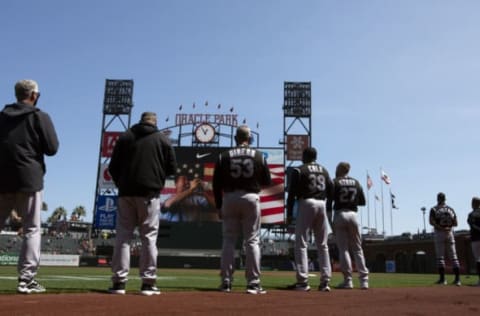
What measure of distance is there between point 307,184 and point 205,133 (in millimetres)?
33322

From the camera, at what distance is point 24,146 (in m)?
4.40

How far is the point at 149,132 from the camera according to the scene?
5027 millimetres

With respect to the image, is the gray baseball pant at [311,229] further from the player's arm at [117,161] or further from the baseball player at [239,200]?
the player's arm at [117,161]

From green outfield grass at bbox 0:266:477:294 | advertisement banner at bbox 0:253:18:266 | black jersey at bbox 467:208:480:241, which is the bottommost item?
advertisement banner at bbox 0:253:18:266

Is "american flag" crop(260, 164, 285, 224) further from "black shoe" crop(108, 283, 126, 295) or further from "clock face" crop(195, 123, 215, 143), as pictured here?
"black shoe" crop(108, 283, 126, 295)

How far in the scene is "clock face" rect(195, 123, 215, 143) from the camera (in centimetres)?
3903

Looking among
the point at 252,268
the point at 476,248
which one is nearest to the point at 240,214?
the point at 252,268

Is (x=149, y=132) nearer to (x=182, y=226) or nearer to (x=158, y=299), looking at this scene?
(x=158, y=299)

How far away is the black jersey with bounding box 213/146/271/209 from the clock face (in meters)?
33.4

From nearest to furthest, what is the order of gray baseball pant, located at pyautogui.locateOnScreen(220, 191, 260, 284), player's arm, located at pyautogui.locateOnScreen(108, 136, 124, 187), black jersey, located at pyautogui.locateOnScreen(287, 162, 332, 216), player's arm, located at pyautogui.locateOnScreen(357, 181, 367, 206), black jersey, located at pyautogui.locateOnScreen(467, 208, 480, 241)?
player's arm, located at pyautogui.locateOnScreen(108, 136, 124, 187)
gray baseball pant, located at pyautogui.locateOnScreen(220, 191, 260, 284)
black jersey, located at pyautogui.locateOnScreen(287, 162, 332, 216)
player's arm, located at pyautogui.locateOnScreen(357, 181, 367, 206)
black jersey, located at pyautogui.locateOnScreen(467, 208, 480, 241)

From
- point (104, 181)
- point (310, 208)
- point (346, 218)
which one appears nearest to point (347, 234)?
point (346, 218)

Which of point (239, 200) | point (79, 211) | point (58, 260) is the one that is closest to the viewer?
point (239, 200)

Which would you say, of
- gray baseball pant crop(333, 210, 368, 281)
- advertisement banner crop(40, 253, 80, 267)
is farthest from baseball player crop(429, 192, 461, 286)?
advertisement banner crop(40, 253, 80, 267)

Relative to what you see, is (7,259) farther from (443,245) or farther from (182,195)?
(443,245)
